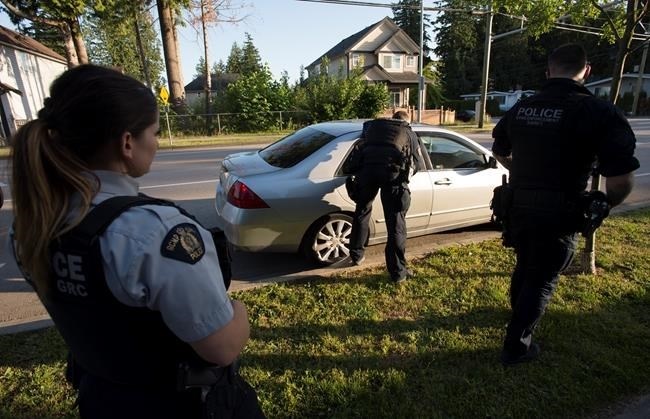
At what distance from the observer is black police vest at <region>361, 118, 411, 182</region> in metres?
3.92

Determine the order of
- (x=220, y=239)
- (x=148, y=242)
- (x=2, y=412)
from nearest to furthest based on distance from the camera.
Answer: (x=148, y=242)
(x=220, y=239)
(x=2, y=412)

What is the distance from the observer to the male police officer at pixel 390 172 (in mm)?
3932

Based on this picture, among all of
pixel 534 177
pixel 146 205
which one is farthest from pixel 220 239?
pixel 534 177

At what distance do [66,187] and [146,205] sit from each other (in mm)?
189

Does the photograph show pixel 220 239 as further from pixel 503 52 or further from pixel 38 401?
pixel 503 52

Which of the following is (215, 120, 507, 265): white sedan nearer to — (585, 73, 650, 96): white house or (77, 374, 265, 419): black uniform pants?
(77, 374, 265, 419): black uniform pants

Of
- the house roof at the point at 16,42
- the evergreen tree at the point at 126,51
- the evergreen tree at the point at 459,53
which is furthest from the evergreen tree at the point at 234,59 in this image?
the house roof at the point at 16,42

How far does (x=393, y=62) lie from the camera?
42.0 meters

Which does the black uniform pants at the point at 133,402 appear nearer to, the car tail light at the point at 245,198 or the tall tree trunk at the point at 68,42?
the car tail light at the point at 245,198

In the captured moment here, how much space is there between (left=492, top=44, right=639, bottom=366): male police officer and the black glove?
4 cm

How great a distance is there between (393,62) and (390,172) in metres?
41.0

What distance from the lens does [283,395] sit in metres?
2.64

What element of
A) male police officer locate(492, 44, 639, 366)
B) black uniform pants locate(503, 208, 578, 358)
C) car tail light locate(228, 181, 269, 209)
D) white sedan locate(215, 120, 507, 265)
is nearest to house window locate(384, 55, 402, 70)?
white sedan locate(215, 120, 507, 265)

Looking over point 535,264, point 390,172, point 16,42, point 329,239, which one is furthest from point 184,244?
point 16,42
